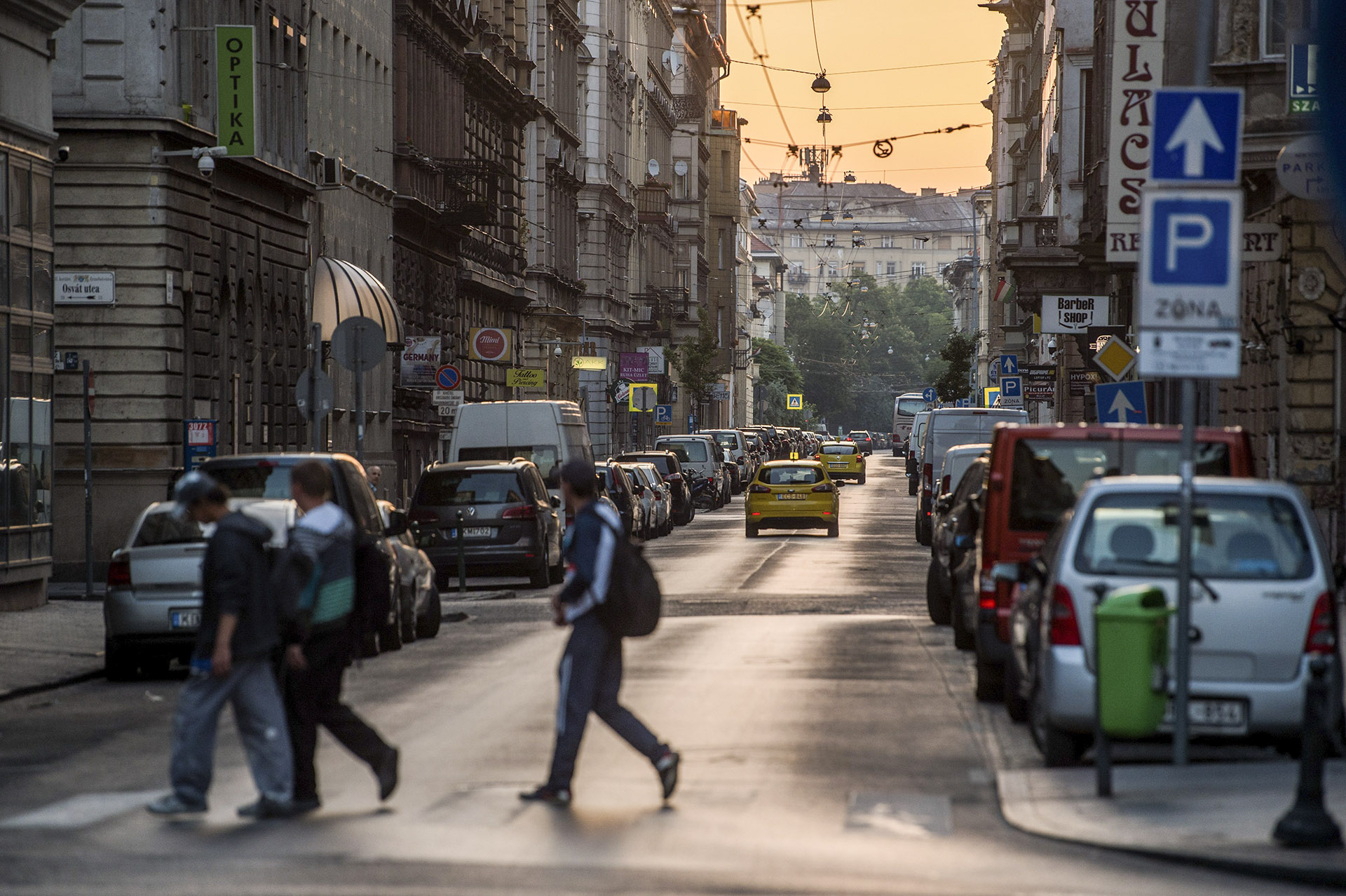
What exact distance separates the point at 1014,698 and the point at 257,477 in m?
7.15

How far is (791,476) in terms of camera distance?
44094 millimetres

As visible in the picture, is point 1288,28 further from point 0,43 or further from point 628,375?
point 628,375

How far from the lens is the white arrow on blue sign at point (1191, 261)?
11.0 metres

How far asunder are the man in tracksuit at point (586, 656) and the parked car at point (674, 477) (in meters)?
38.3

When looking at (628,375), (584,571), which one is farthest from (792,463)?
(584,571)

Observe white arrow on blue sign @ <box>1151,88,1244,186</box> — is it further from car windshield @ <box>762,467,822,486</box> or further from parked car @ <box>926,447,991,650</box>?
car windshield @ <box>762,467,822,486</box>

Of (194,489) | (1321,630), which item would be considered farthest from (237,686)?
(1321,630)

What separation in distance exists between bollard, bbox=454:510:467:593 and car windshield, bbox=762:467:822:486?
17.2 metres

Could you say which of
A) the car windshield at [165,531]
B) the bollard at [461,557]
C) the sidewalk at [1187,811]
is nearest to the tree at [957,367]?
the bollard at [461,557]

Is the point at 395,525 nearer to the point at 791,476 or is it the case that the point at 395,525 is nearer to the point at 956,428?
the point at 956,428

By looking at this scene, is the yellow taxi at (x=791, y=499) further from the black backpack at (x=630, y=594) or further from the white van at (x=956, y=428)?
the black backpack at (x=630, y=594)

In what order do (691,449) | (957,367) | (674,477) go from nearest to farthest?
(674,477), (691,449), (957,367)

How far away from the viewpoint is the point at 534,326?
2677 inches

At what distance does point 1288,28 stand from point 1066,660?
15.9 metres
